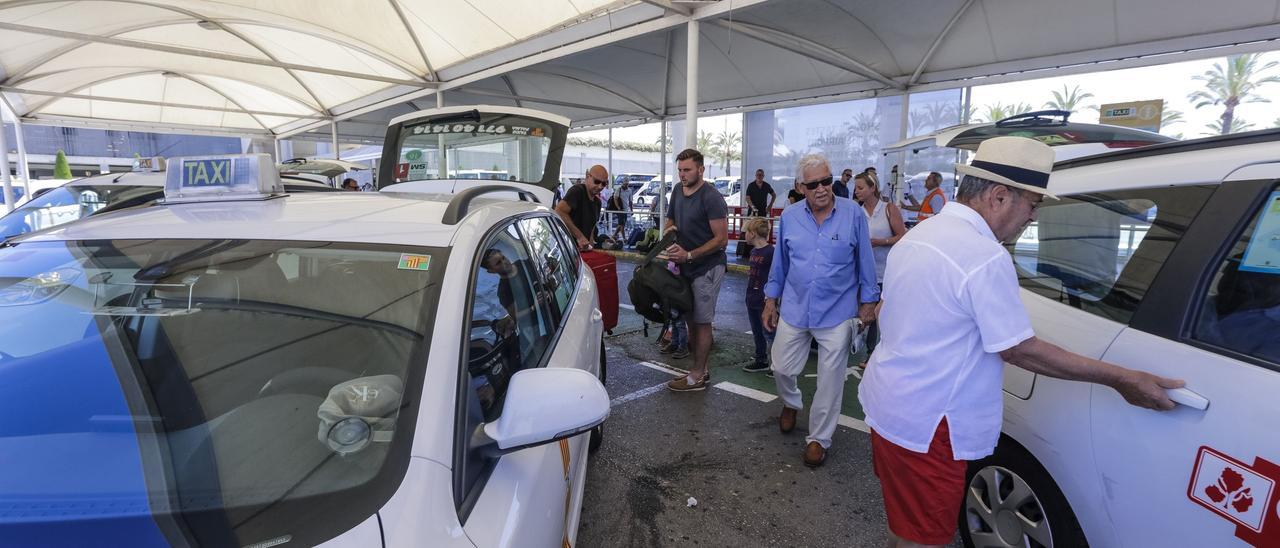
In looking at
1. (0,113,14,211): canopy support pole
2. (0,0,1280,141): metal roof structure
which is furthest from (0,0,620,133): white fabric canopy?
(0,113,14,211): canopy support pole

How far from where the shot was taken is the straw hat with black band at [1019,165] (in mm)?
1741

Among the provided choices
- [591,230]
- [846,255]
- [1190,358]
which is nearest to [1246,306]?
[1190,358]

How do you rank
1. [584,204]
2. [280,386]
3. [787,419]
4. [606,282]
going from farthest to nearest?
[584,204] → [606,282] → [787,419] → [280,386]

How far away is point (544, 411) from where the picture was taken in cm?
133

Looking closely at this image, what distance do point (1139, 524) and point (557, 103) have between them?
14.9m

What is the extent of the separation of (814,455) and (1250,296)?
6.99 feet

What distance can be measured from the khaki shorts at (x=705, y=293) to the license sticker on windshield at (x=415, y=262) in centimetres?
302

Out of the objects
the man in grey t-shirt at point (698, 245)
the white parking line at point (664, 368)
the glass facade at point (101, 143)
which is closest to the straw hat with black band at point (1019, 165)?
the man in grey t-shirt at point (698, 245)

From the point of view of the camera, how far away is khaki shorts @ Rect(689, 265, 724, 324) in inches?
175

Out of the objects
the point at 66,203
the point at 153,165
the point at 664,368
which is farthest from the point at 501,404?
the point at 153,165

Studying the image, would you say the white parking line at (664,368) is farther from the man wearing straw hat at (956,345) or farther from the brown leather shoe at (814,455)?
the man wearing straw hat at (956,345)

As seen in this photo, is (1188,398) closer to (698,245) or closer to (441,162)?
(698,245)

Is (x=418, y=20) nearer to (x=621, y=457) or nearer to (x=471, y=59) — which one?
(x=471, y=59)

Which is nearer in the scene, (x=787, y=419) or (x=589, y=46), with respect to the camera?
(x=787, y=419)
